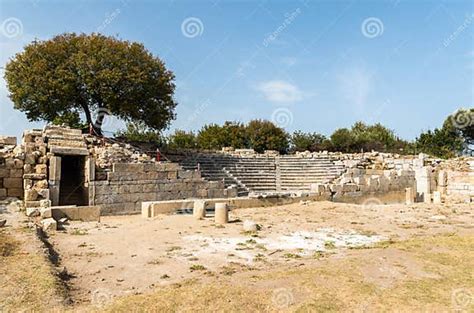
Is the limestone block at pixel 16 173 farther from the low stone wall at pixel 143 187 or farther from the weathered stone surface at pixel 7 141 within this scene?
the weathered stone surface at pixel 7 141

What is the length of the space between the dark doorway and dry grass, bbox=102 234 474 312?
458 inches

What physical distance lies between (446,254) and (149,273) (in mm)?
5722

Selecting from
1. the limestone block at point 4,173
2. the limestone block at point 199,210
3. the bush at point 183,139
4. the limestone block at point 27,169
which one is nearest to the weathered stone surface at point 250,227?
the limestone block at point 199,210

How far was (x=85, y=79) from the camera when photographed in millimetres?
22906

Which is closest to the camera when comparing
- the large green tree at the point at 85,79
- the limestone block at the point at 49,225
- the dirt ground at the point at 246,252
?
the dirt ground at the point at 246,252

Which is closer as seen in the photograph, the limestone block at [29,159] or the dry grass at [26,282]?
the dry grass at [26,282]

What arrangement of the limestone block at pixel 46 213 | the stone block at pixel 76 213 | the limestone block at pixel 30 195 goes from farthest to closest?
the limestone block at pixel 30 195, the stone block at pixel 76 213, the limestone block at pixel 46 213

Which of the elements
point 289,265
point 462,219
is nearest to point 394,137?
point 462,219

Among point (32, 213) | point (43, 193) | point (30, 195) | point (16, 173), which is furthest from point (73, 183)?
point (32, 213)

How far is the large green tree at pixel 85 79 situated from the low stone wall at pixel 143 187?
937cm

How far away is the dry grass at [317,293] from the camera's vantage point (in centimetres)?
467

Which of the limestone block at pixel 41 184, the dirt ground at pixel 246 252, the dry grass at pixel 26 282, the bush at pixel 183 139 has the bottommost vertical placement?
the dirt ground at pixel 246 252

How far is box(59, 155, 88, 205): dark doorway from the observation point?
623 inches

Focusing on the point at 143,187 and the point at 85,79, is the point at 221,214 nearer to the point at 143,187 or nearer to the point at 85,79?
the point at 143,187
